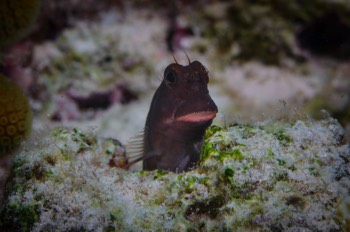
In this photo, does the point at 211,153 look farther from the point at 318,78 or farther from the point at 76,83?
the point at 318,78

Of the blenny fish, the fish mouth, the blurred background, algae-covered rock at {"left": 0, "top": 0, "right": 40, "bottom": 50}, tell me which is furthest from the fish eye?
the blurred background

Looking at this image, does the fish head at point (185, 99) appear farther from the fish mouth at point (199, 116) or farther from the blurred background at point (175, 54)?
the blurred background at point (175, 54)

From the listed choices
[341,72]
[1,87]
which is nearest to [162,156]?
[1,87]

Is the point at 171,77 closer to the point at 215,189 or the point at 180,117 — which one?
the point at 180,117

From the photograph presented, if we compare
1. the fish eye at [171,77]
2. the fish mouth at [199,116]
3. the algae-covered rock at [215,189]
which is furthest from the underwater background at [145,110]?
the fish eye at [171,77]

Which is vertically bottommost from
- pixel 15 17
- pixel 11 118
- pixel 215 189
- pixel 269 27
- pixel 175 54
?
pixel 175 54

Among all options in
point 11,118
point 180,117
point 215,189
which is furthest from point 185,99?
point 11,118

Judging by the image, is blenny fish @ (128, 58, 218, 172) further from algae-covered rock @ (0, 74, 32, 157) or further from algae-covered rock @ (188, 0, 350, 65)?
algae-covered rock @ (188, 0, 350, 65)
